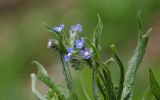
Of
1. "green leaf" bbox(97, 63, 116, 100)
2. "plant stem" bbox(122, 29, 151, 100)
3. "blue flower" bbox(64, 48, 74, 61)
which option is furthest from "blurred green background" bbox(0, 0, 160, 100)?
"blue flower" bbox(64, 48, 74, 61)

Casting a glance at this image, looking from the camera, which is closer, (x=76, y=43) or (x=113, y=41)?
(x=76, y=43)

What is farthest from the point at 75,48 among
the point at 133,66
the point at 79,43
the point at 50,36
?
the point at 50,36

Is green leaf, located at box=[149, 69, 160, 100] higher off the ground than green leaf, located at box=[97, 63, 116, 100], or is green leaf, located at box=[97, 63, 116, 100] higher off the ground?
green leaf, located at box=[97, 63, 116, 100]

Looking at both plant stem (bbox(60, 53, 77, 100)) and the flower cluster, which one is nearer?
the flower cluster

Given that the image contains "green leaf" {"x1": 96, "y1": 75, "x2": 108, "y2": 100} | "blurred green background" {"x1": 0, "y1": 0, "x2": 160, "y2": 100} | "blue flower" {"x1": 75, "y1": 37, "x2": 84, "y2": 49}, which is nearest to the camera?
"blue flower" {"x1": 75, "y1": 37, "x2": 84, "y2": 49}

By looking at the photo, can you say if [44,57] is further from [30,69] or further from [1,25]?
[1,25]

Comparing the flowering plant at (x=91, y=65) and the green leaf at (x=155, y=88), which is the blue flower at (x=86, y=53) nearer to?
the flowering plant at (x=91, y=65)

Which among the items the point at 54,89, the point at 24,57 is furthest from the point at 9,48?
the point at 54,89

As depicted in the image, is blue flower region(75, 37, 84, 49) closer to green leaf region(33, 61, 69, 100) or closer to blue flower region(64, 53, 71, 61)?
blue flower region(64, 53, 71, 61)
